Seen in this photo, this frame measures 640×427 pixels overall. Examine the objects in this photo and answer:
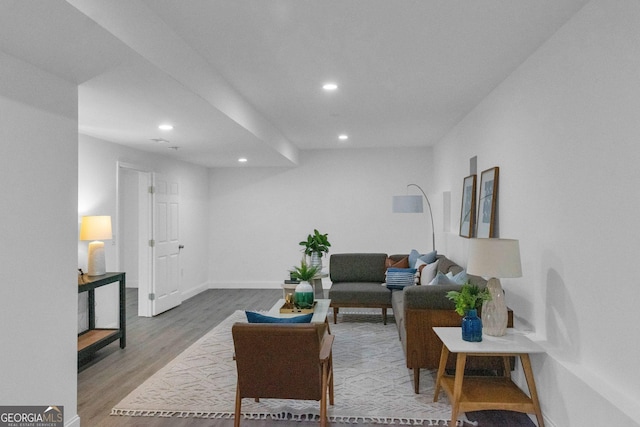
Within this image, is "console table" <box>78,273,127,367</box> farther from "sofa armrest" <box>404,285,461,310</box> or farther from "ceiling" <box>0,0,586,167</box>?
"sofa armrest" <box>404,285,461,310</box>

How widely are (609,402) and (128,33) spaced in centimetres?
301

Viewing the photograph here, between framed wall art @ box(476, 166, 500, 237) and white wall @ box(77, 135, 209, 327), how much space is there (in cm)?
384

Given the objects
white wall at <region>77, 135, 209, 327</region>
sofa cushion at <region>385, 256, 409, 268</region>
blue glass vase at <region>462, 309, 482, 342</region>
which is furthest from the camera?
sofa cushion at <region>385, 256, 409, 268</region>

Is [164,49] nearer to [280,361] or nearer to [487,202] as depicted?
[280,361]

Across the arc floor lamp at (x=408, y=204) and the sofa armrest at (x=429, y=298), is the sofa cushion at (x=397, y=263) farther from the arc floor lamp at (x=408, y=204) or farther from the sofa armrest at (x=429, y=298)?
the sofa armrest at (x=429, y=298)

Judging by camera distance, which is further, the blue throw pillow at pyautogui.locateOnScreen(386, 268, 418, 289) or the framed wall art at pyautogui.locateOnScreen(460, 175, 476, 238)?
the blue throw pillow at pyautogui.locateOnScreen(386, 268, 418, 289)

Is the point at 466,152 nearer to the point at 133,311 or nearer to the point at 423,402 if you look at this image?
the point at 423,402

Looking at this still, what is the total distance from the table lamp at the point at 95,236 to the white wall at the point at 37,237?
1659 mm

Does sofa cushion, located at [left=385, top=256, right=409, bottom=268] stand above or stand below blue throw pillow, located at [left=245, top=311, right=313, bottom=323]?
below

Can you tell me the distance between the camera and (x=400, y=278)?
5500 millimetres

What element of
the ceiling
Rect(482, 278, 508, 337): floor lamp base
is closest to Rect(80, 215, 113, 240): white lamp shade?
the ceiling

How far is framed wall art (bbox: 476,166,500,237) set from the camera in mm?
3906

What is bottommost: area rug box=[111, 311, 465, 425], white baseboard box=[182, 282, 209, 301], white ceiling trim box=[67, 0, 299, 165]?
white baseboard box=[182, 282, 209, 301]

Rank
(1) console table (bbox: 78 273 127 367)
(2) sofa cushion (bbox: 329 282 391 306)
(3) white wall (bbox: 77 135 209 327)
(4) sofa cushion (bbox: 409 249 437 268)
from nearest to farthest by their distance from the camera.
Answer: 1. (1) console table (bbox: 78 273 127 367)
2. (3) white wall (bbox: 77 135 209 327)
3. (2) sofa cushion (bbox: 329 282 391 306)
4. (4) sofa cushion (bbox: 409 249 437 268)
